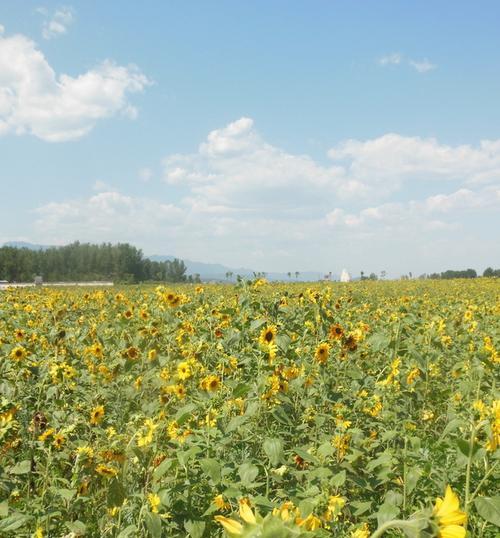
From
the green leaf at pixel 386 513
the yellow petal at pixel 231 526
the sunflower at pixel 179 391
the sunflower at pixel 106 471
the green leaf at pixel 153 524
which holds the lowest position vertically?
the sunflower at pixel 106 471

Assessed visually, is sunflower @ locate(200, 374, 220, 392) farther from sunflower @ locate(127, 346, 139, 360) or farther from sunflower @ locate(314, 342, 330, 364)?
Answer: sunflower @ locate(127, 346, 139, 360)

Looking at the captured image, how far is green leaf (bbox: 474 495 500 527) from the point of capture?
2.07 m

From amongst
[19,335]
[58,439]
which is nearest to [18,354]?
[19,335]

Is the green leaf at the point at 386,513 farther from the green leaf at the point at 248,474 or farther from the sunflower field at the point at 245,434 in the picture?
the green leaf at the point at 248,474

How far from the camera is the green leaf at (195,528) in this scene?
7.52 ft

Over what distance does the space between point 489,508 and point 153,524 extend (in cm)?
132

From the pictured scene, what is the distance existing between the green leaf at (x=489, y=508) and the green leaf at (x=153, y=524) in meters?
1.26

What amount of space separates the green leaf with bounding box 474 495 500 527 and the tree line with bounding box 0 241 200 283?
249ft

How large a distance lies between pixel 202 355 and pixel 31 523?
5.33ft

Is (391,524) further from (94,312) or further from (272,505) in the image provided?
(94,312)

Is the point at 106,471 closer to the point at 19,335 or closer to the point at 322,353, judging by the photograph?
the point at 322,353

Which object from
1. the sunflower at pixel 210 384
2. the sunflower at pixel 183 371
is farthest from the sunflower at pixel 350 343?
the sunflower at pixel 183 371

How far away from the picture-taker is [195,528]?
2.31 m

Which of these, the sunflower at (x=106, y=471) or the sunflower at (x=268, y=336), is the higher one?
the sunflower at (x=268, y=336)
